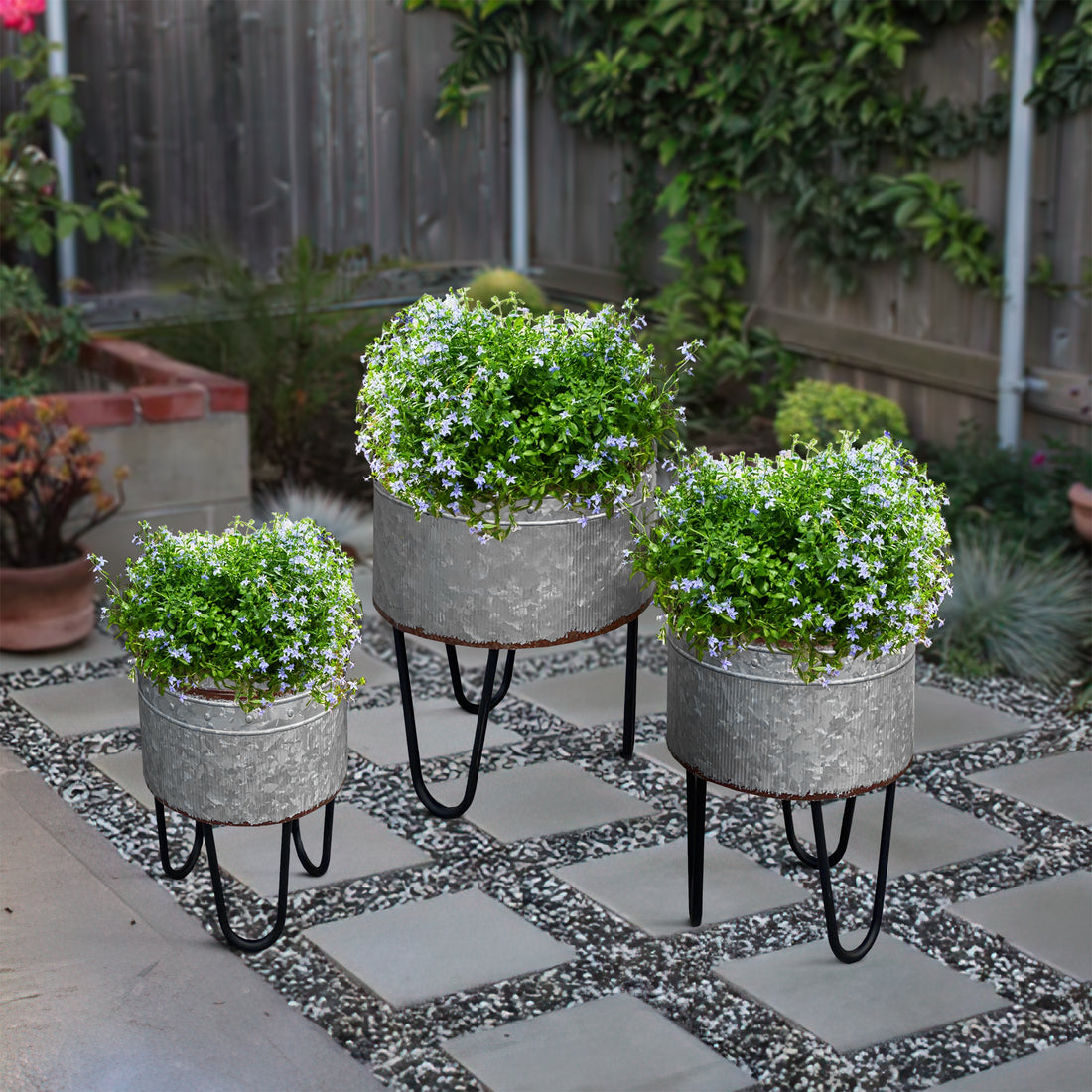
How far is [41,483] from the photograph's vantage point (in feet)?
15.6

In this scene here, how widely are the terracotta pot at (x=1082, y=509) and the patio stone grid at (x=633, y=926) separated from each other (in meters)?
0.80

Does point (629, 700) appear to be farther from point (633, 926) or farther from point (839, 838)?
point (633, 926)

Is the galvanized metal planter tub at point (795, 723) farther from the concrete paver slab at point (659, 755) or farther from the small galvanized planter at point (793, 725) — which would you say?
the concrete paver slab at point (659, 755)

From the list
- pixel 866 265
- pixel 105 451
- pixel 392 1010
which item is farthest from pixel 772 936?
pixel 866 265

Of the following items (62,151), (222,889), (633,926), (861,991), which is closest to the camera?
(861,991)

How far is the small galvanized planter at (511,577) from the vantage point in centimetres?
314

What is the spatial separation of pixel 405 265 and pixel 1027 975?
17.2 feet

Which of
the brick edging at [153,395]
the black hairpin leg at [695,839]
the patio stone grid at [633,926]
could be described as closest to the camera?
the patio stone grid at [633,926]

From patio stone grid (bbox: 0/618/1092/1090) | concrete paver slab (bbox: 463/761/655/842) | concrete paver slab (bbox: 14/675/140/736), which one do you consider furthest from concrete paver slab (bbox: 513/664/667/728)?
concrete paver slab (bbox: 14/675/140/736)

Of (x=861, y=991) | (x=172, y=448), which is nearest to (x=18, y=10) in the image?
(x=172, y=448)

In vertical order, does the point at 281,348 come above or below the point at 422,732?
above

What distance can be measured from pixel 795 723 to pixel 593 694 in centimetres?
175

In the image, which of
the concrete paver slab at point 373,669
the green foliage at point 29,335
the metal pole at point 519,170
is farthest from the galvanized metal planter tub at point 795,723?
the metal pole at point 519,170

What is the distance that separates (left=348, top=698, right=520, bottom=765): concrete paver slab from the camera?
4070 millimetres
